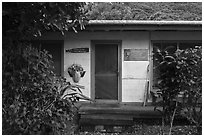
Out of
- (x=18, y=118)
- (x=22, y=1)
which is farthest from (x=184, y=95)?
(x=22, y=1)

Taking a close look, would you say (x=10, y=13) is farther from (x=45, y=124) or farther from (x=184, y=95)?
(x=184, y=95)

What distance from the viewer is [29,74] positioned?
429 centimetres

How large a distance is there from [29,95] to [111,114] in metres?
3.13

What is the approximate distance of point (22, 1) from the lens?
11.9ft

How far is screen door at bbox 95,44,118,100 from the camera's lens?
8492 mm

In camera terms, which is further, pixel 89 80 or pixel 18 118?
pixel 89 80

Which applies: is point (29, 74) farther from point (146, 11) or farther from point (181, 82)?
point (146, 11)

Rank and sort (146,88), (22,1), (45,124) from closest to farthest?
(22,1), (45,124), (146,88)

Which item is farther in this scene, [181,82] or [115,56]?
[115,56]

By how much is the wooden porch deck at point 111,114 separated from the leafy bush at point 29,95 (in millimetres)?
2003

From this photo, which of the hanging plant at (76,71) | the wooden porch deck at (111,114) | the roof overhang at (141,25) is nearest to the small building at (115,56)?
the hanging plant at (76,71)

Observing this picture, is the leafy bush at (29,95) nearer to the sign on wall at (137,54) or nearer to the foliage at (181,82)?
the foliage at (181,82)

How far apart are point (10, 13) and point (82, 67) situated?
15.2 ft

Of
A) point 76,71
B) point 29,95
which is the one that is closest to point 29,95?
point 29,95
